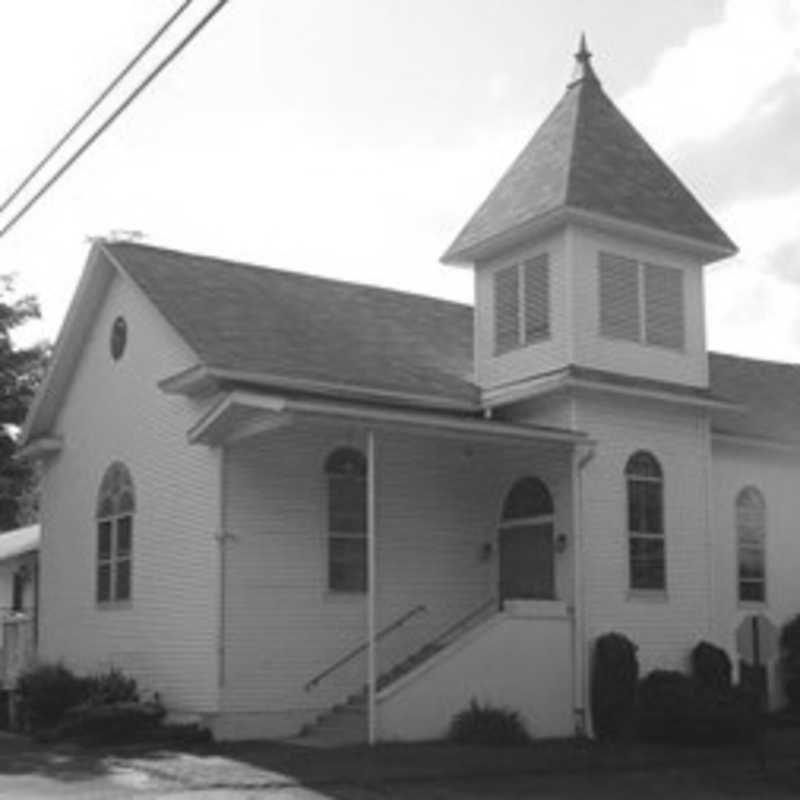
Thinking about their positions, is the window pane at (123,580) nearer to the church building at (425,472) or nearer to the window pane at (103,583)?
the church building at (425,472)

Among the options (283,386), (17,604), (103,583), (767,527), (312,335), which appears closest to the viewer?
(283,386)

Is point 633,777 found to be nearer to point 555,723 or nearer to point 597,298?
point 555,723

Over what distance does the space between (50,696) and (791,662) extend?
13.2 metres

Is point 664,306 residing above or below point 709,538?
above

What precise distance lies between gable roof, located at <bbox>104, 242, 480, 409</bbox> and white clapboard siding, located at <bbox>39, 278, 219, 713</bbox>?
1.91 ft

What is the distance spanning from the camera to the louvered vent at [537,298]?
24.8 metres

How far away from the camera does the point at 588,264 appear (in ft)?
80.5

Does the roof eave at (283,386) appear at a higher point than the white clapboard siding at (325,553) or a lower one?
higher

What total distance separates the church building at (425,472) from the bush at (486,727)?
28 centimetres

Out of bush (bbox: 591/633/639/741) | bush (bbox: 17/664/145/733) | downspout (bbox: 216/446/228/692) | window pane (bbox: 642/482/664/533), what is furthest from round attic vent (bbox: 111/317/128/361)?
bush (bbox: 591/633/639/741)

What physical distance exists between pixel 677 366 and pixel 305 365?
655 cm

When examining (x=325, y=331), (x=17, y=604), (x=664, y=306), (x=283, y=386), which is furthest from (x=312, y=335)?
(x=17, y=604)

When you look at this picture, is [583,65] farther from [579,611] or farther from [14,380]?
[14,380]

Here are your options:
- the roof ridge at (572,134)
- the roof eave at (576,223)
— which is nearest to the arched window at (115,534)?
the roof eave at (576,223)
